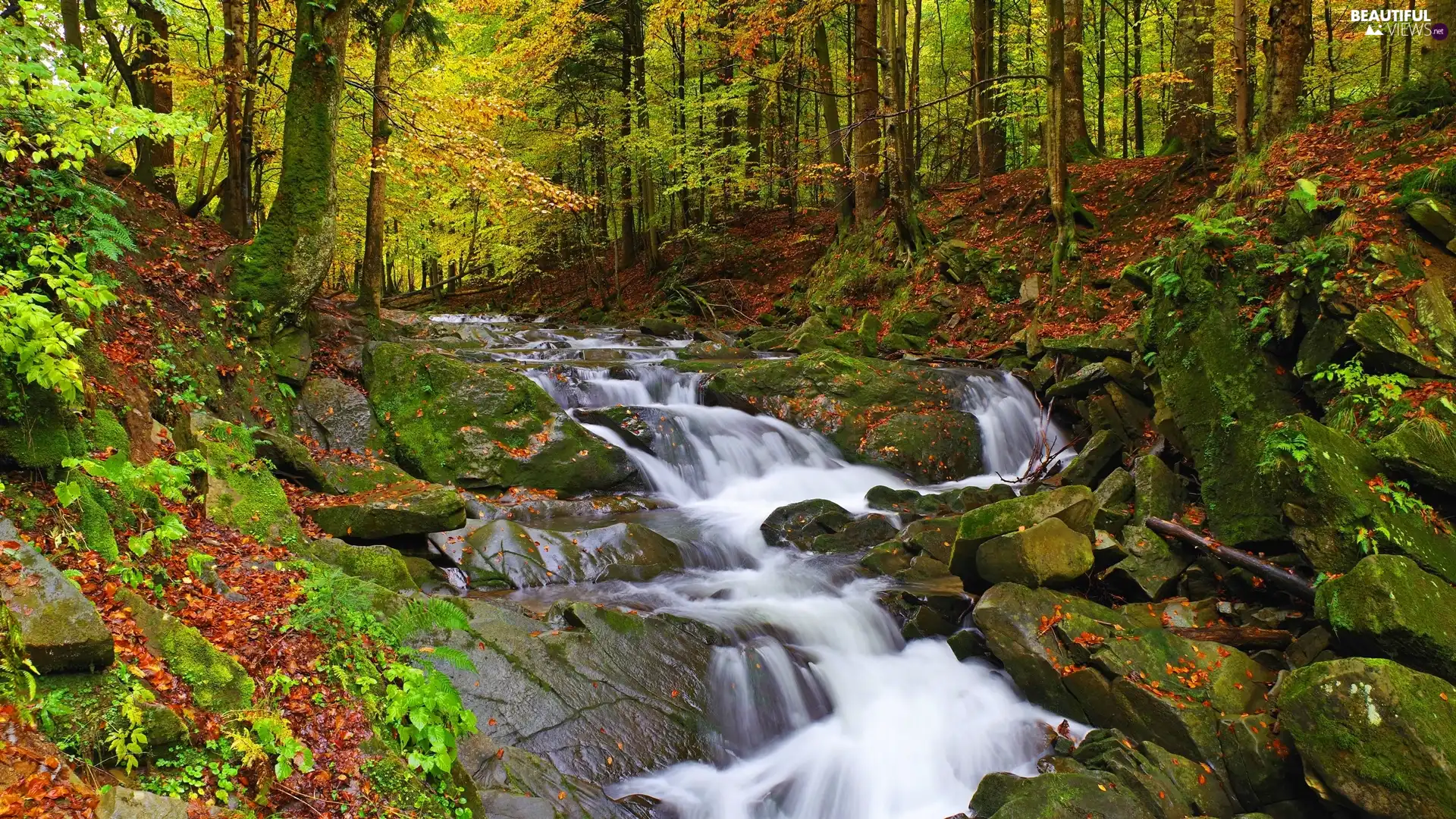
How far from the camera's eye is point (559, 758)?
4.79 metres

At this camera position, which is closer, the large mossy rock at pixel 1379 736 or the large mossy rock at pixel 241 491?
the large mossy rock at pixel 1379 736

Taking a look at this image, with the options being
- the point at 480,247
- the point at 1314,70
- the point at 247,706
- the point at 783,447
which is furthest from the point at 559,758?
the point at 480,247

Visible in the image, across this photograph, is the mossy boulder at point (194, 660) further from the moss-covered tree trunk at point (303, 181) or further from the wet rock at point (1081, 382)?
the wet rock at point (1081, 382)

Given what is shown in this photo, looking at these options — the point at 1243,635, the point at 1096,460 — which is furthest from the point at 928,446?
the point at 1243,635

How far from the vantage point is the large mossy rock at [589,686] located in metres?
4.89

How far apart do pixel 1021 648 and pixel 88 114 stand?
7.34 metres

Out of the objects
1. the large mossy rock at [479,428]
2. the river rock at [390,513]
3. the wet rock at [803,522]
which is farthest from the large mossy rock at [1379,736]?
the large mossy rock at [479,428]

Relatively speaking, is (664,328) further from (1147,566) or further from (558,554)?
(1147,566)

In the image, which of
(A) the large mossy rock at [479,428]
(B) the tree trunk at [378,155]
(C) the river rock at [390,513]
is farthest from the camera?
(B) the tree trunk at [378,155]

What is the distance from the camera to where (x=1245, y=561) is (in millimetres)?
6598

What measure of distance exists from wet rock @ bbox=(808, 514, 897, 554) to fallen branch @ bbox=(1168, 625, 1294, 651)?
10.4ft

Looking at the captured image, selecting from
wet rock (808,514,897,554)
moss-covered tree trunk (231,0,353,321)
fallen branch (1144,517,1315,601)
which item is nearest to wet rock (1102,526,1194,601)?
fallen branch (1144,517,1315,601)

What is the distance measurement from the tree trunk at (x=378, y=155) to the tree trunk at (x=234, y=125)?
5.68 feet

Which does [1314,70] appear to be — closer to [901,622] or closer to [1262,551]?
[1262,551]
